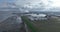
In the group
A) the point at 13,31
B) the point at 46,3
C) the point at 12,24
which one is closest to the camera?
the point at 13,31

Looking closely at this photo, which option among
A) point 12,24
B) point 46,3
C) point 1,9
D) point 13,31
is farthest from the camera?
point 1,9

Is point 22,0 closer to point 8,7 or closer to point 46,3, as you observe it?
point 8,7

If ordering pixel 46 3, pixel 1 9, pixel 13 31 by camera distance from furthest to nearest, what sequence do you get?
pixel 1 9 < pixel 46 3 < pixel 13 31

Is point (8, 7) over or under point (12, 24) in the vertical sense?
over

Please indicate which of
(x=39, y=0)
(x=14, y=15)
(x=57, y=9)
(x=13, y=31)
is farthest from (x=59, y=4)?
(x=13, y=31)

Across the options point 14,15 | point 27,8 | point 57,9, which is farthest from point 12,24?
point 57,9

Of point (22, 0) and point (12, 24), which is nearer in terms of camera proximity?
point (12, 24)

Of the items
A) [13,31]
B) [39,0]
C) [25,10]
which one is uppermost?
[39,0]

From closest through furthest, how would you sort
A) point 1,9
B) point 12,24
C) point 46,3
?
point 12,24, point 46,3, point 1,9

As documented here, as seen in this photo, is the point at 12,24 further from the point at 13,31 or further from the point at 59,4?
the point at 59,4
